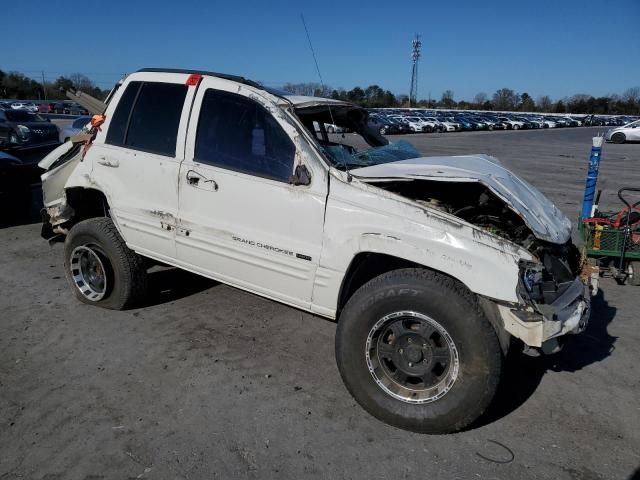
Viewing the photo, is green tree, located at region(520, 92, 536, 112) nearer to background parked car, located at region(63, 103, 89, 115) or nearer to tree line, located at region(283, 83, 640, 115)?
tree line, located at region(283, 83, 640, 115)

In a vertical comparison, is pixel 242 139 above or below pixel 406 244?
above

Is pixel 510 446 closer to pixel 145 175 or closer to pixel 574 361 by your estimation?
pixel 574 361

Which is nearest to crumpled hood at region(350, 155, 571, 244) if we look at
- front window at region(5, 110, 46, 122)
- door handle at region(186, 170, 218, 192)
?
door handle at region(186, 170, 218, 192)

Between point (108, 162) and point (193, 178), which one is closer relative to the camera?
point (193, 178)

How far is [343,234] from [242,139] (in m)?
1.09

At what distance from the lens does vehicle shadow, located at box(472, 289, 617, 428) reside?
3.37 m

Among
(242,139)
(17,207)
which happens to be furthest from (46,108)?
(242,139)

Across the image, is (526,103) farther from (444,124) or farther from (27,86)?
(27,86)

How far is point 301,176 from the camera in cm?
335

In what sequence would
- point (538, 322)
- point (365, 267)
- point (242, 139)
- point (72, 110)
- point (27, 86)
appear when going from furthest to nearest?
point (27, 86)
point (72, 110)
point (242, 139)
point (365, 267)
point (538, 322)

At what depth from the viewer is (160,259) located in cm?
427

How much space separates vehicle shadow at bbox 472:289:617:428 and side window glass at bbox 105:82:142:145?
344 cm

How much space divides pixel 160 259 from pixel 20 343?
1241mm

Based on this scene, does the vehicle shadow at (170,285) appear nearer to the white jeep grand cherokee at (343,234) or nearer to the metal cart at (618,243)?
the white jeep grand cherokee at (343,234)
